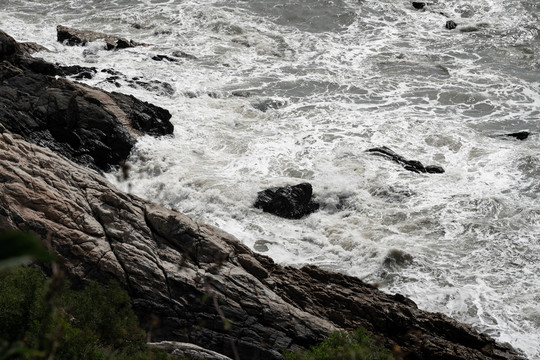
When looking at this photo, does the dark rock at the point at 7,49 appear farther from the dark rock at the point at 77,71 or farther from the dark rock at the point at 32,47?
the dark rock at the point at 32,47

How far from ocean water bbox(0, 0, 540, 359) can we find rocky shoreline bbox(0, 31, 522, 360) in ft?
6.36

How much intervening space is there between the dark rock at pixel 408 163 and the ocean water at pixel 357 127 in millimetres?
314

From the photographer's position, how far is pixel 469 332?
1362 centimetres

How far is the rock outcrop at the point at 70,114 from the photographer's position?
1877 cm

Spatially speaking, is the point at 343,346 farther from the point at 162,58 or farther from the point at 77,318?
the point at 162,58

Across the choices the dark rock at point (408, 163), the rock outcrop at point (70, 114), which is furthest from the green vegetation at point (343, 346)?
the dark rock at point (408, 163)

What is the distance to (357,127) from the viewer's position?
23969 mm

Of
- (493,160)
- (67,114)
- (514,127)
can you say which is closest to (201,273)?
(67,114)

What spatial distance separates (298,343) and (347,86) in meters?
17.2

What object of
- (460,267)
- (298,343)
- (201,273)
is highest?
(201,273)

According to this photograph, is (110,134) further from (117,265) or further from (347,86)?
(347,86)

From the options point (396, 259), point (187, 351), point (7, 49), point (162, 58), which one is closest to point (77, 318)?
point (187, 351)

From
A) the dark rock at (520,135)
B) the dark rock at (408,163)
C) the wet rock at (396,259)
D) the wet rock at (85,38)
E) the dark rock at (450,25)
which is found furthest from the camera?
the dark rock at (450,25)

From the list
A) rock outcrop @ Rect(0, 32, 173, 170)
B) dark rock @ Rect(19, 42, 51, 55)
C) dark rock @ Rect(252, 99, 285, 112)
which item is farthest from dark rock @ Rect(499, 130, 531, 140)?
dark rock @ Rect(19, 42, 51, 55)
